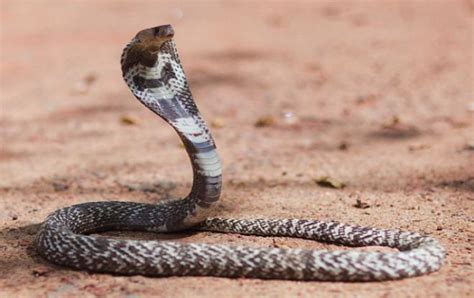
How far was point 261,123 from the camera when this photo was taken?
10453 mm

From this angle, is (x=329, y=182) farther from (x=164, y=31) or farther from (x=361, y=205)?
(x=164, y=31)

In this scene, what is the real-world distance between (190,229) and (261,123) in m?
4.42

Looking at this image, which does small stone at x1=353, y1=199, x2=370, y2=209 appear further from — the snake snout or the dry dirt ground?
the snake snout

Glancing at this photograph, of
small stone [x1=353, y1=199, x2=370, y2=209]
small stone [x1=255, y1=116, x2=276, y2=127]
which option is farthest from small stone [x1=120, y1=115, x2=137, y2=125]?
small stone [x1=353, y1=199, x2=370, y2=209]

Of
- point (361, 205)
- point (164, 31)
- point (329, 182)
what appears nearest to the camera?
point (164, 31)

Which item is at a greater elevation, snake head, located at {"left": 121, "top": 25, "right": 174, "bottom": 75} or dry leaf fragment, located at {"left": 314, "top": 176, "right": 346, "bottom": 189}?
snake head, located at {"left": 121, "top": 25, "right": 174, "bottom": 75}

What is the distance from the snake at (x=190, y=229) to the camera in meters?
4.95

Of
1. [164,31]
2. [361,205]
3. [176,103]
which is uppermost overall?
[164,31]

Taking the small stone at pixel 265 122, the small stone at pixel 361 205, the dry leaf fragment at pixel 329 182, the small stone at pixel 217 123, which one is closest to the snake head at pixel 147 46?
the small stone at pixel 361 205

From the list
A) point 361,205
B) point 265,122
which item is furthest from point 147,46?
point 265,122

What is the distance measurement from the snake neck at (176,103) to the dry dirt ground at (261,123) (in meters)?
0.53

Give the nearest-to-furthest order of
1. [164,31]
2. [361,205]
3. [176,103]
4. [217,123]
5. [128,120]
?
[164,31] → [176,103] → [361,205] → [217,123] → [128,120]

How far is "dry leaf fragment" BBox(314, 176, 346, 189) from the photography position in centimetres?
753

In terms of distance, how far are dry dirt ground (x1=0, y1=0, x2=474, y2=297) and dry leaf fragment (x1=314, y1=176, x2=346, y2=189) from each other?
0.10 meters
